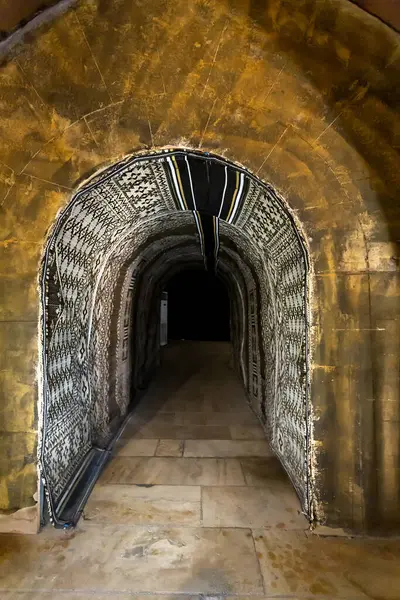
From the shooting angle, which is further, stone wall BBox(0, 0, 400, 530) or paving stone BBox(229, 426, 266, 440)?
paving stone BBox(229, 426, 266, 440)

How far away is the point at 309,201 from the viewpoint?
2.51 meters

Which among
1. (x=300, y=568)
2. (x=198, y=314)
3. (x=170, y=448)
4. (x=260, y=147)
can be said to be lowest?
(x=300, y=568)

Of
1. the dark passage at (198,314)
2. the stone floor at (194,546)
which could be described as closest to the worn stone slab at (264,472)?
the stone floor at (194,546)

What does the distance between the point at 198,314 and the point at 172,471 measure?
1021 centimetres

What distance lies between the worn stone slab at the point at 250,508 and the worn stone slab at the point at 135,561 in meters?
0.13

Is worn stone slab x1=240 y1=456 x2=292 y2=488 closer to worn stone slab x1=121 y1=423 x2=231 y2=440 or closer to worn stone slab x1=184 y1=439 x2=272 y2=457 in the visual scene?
worn stone slab x1=184 y1=439 x2=272 y2=457

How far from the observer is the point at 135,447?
13.0ft

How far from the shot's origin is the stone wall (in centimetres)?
221

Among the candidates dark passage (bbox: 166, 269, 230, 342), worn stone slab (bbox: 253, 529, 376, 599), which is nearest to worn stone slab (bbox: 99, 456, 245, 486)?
worn stone slab (bbox: 253, 529, 376, 599)

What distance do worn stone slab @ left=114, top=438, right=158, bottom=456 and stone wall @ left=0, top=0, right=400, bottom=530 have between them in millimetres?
1420

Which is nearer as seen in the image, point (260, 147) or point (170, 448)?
point (260, 147)

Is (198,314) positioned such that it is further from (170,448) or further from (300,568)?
(300,568)

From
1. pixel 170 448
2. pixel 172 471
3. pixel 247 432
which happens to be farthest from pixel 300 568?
pixel 247 432

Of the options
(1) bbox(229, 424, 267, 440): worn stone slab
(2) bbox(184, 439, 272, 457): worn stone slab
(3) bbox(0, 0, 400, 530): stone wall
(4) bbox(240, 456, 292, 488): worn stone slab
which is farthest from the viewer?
(1) bbox(229, 424, 267, 440): worn stone slab
